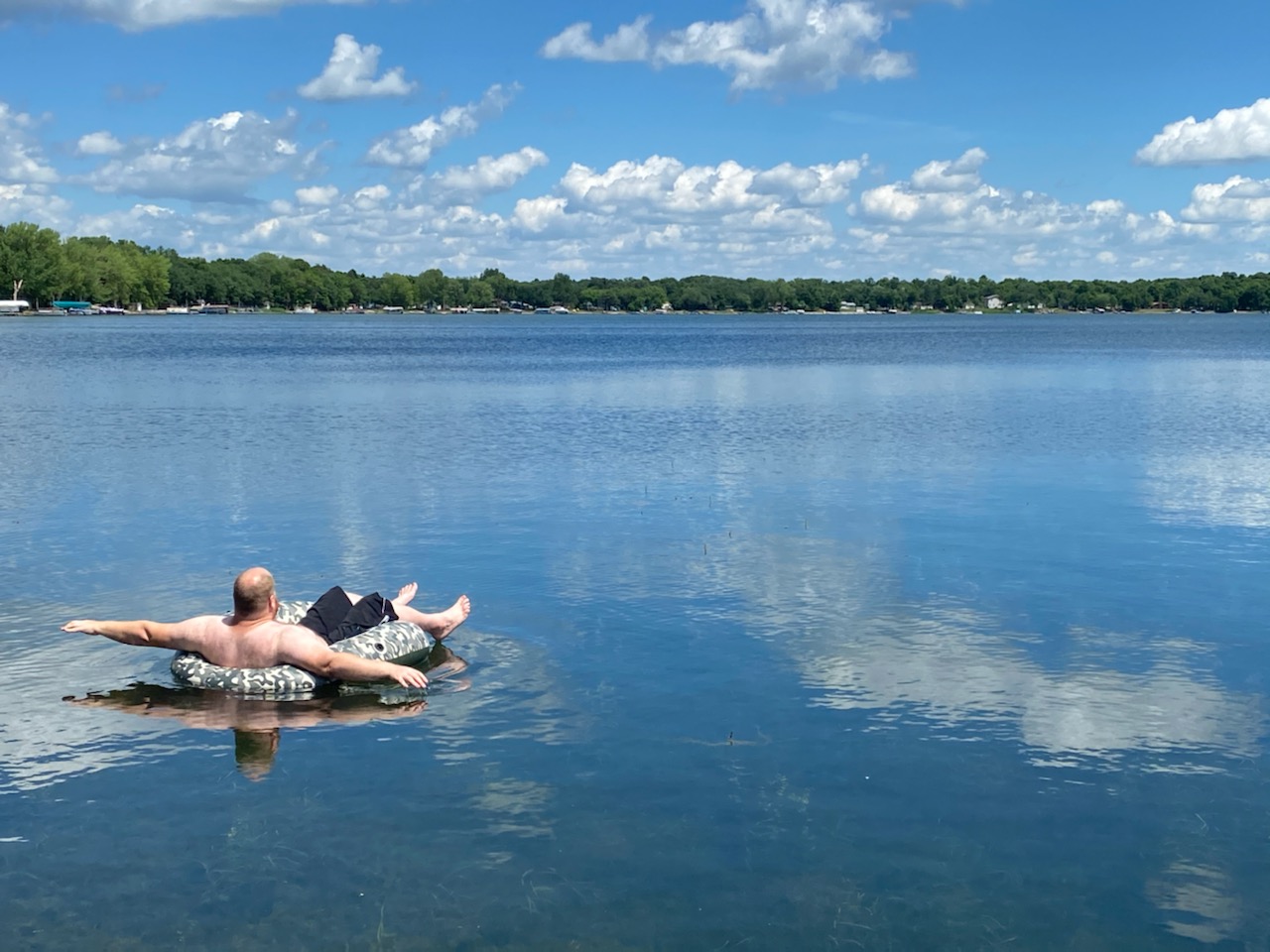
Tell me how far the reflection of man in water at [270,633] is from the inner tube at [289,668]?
0.11m

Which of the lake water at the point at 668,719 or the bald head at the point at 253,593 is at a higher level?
the bald head at the point at 253,593

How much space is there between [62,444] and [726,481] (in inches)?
767

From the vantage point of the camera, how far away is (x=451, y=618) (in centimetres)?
1642

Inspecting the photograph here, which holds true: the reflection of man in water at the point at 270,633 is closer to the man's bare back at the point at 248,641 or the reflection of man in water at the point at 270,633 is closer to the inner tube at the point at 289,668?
the man's bare back at the point at 248,641

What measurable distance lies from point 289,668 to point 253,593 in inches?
35.4

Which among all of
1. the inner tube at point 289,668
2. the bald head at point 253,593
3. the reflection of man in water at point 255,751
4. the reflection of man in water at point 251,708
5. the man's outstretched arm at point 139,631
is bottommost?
the reflection of man in water at point 255,751

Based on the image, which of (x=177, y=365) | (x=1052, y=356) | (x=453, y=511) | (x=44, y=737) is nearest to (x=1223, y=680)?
(x=44, y=737)

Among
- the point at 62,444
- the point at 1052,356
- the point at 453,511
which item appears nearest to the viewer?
the point at 453,511

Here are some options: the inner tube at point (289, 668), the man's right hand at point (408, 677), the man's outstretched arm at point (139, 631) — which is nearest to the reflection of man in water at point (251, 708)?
the inner tube at point (289, 668)

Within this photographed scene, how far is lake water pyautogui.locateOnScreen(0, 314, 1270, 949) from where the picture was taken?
32.1ft

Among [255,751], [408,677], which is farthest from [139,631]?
[408,677]

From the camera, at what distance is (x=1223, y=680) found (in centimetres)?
1491

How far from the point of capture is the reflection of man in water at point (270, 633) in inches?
575

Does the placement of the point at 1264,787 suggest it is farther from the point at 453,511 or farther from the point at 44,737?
the point at 453,511
